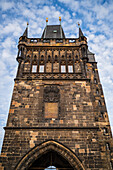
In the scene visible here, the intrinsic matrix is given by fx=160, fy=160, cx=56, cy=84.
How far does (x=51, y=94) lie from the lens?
11625 millimetres

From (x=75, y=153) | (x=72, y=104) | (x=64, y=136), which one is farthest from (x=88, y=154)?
(x=72, y=104)

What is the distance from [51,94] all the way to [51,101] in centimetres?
61

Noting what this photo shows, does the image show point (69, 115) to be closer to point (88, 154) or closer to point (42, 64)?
point (88, 154)

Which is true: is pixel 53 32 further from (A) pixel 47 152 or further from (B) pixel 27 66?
(A) pixel 47 152

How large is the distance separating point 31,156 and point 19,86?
5076 mm

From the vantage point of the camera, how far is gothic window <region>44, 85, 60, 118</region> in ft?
35.2

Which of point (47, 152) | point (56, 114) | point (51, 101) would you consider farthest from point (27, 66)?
point (47, 152)

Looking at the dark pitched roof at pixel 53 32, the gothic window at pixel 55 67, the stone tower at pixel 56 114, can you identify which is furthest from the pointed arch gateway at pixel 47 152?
the dark pitched roof at pixel 53 32

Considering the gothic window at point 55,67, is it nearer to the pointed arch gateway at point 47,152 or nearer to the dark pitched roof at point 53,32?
the pointed arch gateway at point 47,152

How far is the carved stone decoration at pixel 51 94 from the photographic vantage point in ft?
37.2

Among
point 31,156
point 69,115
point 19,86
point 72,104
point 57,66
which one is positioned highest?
point 57,66

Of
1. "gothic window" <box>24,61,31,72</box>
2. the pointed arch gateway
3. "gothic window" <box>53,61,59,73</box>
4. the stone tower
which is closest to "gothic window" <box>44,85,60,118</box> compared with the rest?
the stone tower

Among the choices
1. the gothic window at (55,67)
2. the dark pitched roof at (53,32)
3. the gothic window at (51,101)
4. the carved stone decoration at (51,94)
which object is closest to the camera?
the gothic window at (51,101)

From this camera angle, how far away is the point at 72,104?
438 inches
